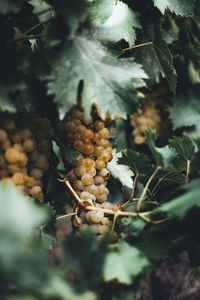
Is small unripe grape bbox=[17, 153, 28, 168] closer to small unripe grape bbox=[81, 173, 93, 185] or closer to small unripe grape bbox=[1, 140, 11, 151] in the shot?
small unripe grape bbox=[1, 140, 11, 151]

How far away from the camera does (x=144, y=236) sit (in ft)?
2.33

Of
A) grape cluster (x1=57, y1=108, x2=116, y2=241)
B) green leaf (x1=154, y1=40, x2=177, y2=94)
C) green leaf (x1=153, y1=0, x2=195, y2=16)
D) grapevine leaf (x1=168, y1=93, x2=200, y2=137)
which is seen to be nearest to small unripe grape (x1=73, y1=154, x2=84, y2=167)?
grape cluster (x1=57, y1=108, x2=116, y2=241)

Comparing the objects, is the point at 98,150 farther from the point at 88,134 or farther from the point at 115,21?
the point at 115,21

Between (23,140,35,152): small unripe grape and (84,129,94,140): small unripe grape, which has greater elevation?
(23,140,35,152): small unripe grape

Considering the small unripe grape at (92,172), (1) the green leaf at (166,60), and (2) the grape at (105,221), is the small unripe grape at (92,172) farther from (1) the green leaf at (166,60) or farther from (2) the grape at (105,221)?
(1) the green leaf at (166,60)

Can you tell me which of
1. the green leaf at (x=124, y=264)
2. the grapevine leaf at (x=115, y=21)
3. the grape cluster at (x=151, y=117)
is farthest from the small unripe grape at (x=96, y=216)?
the grape cluster at (x=151, y=117)

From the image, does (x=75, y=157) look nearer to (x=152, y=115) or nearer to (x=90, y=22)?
(x=90, y=22)

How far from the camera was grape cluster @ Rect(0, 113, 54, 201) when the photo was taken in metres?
0.71

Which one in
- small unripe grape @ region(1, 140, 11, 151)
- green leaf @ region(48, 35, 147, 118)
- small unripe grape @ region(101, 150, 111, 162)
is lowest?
small unripe grape @ region(101, 150, 111, 162)

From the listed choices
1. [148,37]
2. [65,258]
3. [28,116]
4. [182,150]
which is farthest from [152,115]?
[65,258]

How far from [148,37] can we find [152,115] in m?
0.37

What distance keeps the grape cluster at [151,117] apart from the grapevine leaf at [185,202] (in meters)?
0.64

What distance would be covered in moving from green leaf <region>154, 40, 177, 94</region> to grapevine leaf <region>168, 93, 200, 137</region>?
37 centimetres

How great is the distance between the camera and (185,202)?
0.63 m
